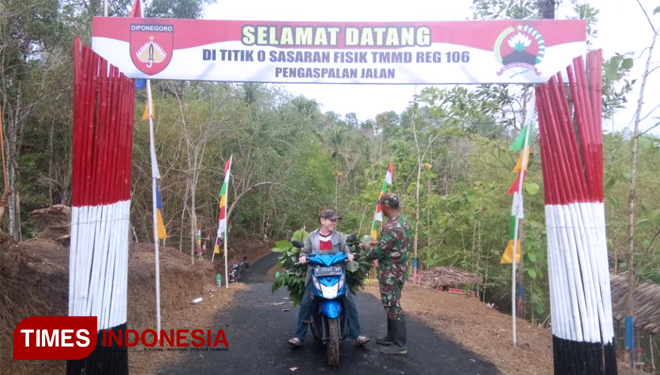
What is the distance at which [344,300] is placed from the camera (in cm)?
468

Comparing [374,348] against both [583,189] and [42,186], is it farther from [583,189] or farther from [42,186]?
[42,186]

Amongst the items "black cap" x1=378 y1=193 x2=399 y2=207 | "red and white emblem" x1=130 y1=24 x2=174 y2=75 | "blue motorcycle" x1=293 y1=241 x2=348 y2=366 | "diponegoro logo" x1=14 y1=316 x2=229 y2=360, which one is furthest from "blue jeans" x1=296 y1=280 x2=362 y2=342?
"red and white emblem" x1=130 y1=24 x2=174 y2=75

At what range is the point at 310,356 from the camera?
15.5 feet

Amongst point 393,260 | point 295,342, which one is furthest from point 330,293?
point 295,342

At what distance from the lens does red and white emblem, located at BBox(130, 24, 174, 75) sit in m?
4.29

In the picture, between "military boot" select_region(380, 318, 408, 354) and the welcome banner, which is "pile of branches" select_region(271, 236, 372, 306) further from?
the welcome banner

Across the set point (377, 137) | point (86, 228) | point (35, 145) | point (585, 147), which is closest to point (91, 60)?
point (86, 228)

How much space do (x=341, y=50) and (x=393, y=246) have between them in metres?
2.00

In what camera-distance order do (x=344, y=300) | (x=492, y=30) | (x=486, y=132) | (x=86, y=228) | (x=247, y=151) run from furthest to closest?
(x=247, y=151), (x=486, y=132), (x=344, y=300), (x=492, y=30), (x=86, y=228)

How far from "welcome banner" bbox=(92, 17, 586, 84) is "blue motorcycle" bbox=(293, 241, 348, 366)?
1760 millimetres

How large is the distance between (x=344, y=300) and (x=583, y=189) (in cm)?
247

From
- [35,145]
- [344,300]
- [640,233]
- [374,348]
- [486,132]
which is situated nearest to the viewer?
[344,300]

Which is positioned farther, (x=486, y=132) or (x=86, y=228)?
(x=486, y=132)

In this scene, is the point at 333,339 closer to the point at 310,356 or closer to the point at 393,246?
the point at 310,356
